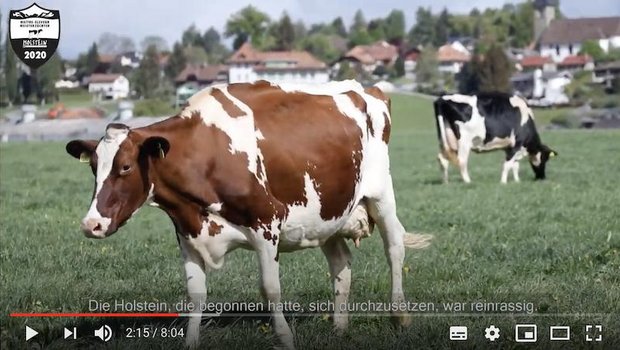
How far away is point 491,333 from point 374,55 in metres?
112

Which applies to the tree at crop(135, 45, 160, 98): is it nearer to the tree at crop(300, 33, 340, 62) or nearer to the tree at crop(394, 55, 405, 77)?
the tree at crop(300, 33, 340, 62)

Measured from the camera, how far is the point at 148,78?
33.2 m

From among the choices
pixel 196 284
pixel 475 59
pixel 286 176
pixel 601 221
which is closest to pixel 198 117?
pixel 286 176

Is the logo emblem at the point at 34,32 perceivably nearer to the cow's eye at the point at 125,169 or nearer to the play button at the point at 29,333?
the cow's eye at the point at 125,169

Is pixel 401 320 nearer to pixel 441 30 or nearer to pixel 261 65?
pixel 261 65

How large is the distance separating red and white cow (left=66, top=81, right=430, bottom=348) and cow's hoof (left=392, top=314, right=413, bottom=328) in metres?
0.01

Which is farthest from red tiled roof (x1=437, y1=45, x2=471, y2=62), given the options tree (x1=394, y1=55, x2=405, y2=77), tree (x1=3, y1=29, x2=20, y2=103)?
tree (x1=3, y1=29, x2=20, y2=103)

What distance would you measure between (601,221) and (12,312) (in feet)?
25.7

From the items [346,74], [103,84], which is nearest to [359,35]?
[346,74]

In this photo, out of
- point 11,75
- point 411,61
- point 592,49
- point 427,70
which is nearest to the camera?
point 11,75

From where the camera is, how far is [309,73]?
6228 centimetres

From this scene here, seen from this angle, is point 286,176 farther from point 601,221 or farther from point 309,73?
point 309,73

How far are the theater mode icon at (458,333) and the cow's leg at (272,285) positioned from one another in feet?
3.03

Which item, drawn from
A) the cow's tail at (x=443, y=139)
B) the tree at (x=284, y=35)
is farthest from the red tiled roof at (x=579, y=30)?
the cow's tail at (x=443, y=139)
